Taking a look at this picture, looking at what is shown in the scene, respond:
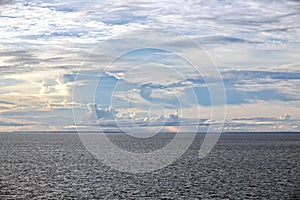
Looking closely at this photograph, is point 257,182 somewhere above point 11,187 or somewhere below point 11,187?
below

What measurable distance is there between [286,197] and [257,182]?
19774mm

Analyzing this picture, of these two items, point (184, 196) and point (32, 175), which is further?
point (32, 175)

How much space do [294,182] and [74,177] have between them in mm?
44889

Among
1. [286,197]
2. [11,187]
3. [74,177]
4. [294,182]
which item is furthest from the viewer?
[74,177]

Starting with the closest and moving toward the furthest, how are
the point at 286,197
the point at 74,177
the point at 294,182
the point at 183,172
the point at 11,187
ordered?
the point at 286,197 < the point at 11,187 < the point at 294,182 < the point at 74,177 < the point at 183,172

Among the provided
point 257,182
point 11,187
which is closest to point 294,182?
point 257,182

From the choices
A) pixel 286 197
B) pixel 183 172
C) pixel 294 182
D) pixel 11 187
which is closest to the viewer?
pixel 286 197

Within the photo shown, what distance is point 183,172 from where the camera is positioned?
115500 millimetres

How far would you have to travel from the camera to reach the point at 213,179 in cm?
10031

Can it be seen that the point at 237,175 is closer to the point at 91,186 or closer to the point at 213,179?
the point at 213,179

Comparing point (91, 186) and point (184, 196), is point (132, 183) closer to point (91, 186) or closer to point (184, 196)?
point (91, 186)

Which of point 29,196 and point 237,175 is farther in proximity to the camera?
point 237,175

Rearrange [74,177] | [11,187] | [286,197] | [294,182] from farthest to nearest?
[74,177]
[294,182]
[11,187]
[286,197]

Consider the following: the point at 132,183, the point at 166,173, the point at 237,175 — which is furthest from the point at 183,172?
the point at 132,183
